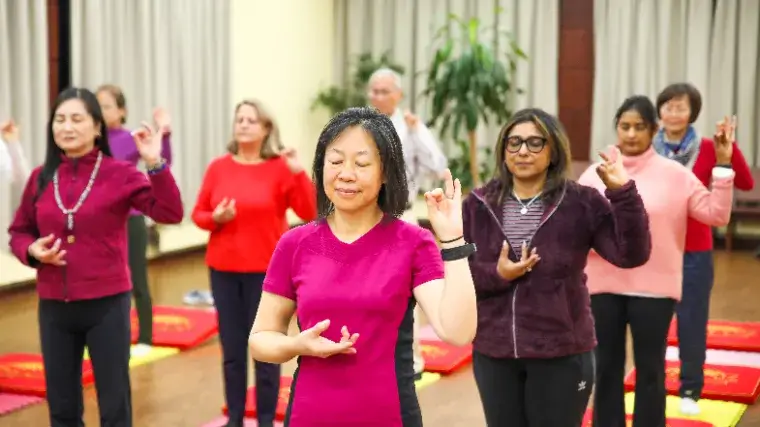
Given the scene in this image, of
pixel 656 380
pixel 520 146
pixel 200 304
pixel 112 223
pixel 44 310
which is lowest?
pixel 200 304

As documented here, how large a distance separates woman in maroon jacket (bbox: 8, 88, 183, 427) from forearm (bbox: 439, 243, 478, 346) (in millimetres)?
1791

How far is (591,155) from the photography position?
10.6 metres

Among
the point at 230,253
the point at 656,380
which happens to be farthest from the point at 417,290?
the point at 230,253

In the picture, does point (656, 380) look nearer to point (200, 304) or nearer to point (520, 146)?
point (520, 146)

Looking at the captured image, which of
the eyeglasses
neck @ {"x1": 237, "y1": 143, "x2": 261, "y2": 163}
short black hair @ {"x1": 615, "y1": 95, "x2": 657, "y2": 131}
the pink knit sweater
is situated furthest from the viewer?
neck @ {"x1": 237, "y1": 143, "x2": 261, "y2": 163}

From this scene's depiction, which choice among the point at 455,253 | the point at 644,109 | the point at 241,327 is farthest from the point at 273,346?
the point at 241,327

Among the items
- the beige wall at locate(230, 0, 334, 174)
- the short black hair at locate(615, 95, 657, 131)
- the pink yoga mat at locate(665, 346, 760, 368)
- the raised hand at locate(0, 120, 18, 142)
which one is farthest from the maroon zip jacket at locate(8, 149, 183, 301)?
the beige wall at locate(230, 0, 334, 174)

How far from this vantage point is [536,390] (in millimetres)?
3107

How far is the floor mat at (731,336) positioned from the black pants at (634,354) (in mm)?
2150

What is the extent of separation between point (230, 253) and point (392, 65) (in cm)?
661

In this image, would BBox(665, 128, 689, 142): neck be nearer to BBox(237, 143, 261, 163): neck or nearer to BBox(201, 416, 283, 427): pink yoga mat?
BBox(237, 143, 261, 163): neck

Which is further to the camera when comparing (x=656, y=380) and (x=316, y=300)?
(x=656, y=380)

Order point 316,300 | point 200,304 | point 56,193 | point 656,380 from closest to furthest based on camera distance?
point 316,300 < point 56,193 < point 656,380 < point 200,304

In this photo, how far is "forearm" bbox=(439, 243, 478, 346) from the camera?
2102mm
